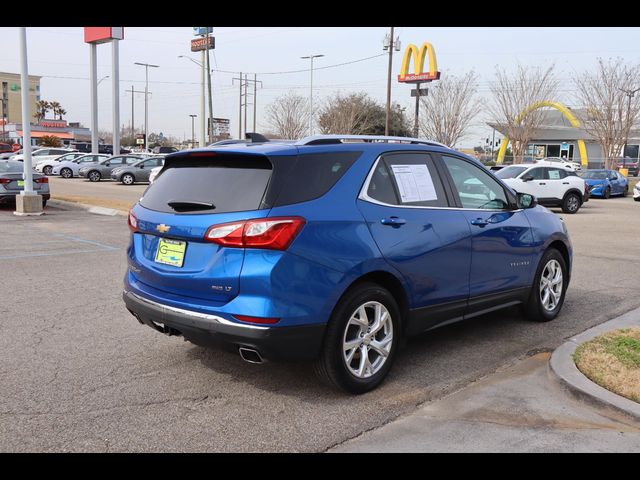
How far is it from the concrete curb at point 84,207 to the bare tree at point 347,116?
115 ft

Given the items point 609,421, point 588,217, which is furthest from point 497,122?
point 609,421

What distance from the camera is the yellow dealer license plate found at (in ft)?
13.2

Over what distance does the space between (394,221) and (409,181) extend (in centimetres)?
48

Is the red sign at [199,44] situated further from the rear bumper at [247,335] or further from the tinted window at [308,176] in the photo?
the rear bumper at [247,335]

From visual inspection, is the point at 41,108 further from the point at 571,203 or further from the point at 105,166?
the point at 571,203

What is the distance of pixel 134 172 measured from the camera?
104 feet

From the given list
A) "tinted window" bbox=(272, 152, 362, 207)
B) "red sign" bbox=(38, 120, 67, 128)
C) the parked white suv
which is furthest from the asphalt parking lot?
"red sign" bbox=(38, 120, 67, 128)

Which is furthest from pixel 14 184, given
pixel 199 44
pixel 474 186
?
pixel 199 44

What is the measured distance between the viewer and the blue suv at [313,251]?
374cm

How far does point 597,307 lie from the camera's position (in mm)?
6918

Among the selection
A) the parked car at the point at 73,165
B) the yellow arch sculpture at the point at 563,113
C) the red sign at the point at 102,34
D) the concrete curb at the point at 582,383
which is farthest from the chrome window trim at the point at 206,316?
the red sign at the point at 102,34

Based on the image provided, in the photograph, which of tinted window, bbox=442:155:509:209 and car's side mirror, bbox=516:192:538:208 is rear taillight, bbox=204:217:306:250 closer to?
tinted window, bbox=442:155:509:209

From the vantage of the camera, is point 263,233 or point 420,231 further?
point 420,231
